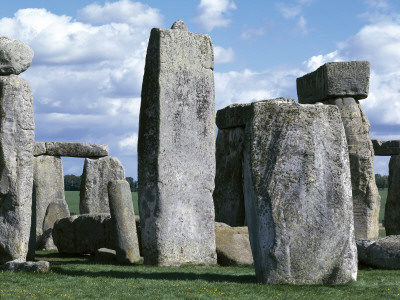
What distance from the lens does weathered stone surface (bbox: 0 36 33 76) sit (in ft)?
38.5

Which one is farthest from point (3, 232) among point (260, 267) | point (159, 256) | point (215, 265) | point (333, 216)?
point (333, 216)

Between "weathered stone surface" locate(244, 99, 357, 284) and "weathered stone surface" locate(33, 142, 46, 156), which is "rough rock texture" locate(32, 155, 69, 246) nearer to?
"weathered stone surface" locate(33, 142, 46, 156)

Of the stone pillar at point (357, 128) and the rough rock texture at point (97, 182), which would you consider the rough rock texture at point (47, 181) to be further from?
the stone pillar at point (357, 128)

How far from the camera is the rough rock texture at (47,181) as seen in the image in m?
21.0

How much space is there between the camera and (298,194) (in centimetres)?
889

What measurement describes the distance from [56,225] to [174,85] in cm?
433

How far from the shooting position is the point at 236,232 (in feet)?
43.4

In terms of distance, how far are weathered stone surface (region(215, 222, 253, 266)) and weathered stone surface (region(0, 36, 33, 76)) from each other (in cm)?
403

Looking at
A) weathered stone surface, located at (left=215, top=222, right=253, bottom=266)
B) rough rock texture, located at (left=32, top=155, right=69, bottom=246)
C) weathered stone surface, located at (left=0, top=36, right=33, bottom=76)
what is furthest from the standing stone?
rough rock texture, located at (left=32, top=155, right=69, bottom=246)

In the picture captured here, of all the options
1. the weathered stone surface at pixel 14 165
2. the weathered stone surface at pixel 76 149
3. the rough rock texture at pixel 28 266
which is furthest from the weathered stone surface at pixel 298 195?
the weathered stone surface at pixel 76 149

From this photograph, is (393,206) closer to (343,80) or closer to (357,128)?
(357,128)

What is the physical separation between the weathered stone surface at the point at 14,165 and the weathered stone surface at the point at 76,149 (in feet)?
34.0

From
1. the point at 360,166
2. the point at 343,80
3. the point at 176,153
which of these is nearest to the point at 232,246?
the point at 176,153

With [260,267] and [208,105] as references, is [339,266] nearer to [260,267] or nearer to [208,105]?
[260,267]
